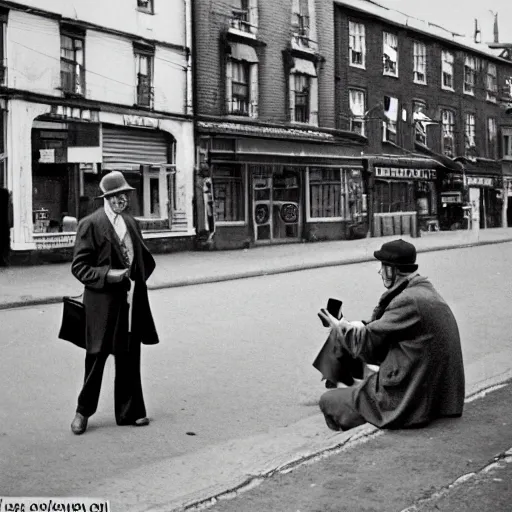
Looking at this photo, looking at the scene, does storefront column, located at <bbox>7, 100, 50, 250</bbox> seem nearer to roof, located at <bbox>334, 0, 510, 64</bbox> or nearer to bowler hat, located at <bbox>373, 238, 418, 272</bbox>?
roof, located at <bbox>334, 0, 510, 64</bbox>

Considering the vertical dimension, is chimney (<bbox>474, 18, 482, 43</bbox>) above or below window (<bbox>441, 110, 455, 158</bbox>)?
above

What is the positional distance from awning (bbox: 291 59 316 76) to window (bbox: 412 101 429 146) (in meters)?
7.54

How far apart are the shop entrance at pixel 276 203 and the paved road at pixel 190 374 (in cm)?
Answer: 1208

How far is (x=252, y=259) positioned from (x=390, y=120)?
564 inches

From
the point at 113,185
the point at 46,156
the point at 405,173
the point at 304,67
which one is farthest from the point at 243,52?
the point at 113,185

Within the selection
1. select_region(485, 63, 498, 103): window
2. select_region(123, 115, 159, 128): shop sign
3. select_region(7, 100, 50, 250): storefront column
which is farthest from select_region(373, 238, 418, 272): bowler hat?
select_region(485, 63, 498, 103): window

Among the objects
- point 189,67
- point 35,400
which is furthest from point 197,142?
point 35,400

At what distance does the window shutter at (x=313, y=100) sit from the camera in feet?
98.7

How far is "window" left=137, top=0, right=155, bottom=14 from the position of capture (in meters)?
23.6

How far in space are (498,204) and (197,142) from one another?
2250 centimetres

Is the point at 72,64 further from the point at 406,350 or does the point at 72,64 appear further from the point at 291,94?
the point at 406,350

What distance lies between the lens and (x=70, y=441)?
6105mm

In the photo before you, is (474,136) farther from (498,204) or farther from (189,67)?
(189,67)

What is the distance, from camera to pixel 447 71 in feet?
127
